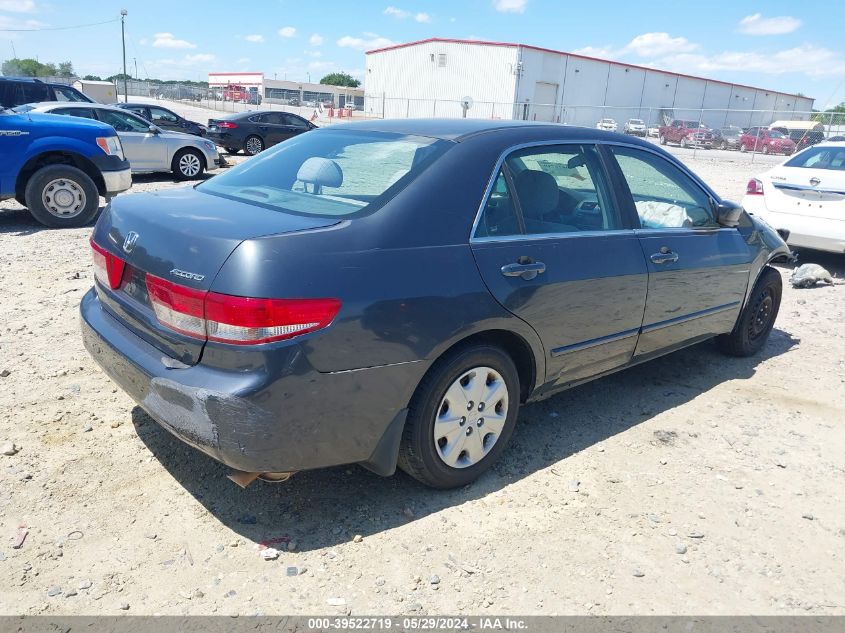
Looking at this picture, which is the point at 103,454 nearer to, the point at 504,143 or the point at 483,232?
the point at 483,232

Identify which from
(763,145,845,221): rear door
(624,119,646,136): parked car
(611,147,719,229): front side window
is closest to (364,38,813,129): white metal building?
(624,119,646,136): parked car

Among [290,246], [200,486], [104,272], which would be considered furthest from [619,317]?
[104,272]

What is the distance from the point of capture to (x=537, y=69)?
50500mm

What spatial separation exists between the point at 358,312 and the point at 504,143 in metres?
1.27

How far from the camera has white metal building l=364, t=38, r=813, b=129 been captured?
1939 inches

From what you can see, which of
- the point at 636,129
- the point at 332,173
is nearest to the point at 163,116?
the point at 332,173

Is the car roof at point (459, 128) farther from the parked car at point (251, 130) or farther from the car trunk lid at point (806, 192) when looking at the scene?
the parked car at point (251, 130)

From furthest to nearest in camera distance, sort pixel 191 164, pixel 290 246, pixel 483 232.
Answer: pixel 191 164, pixel 483 232, pixel 290 246

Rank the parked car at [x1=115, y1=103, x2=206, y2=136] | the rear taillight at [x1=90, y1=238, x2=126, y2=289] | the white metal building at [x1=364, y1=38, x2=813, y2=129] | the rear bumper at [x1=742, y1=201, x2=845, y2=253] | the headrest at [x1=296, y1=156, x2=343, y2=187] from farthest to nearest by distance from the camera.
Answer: the white metal building at [x1=364, y1=38, x2=813, y2=129], the parked car at [x1=115, y1=103, x2=206, y2=136], the rear bumper at [x1=742, y1=201, x2=845, y2=253], the headrest at [x1=296, y1=156, x2=343, y2=187], the rear taillight at [x1=90, y1=238, x2=126, y2=289]

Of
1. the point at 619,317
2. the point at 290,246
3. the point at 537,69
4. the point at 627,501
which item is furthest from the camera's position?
the point at 537,69

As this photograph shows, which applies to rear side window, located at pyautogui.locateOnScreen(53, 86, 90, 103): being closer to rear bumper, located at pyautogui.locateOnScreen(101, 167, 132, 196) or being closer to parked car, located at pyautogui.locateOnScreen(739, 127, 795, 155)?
rear bumper, located at pyautogui.locateOnScreen(101, 167, 132, 196)

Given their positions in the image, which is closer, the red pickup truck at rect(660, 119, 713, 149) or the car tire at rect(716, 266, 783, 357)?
the car tire at rect(716, 266, 783, 357)

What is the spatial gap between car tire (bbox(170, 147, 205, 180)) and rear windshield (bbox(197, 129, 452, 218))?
10.4 metres

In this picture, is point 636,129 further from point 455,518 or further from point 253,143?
point 455,518
